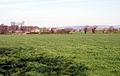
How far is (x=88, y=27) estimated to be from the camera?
61.0m

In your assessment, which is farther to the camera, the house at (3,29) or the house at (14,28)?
the house at (14,28)

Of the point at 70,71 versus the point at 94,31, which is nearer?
the point at 70,71

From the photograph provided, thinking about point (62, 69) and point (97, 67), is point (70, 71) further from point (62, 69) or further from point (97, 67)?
point (97, 67)

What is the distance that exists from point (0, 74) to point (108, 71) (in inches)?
161

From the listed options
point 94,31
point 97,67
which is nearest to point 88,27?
point 94,31

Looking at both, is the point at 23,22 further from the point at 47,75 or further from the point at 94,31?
the point at 47,75

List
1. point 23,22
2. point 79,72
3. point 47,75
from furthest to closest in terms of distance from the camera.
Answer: point 23,22
point 79,72
point 47,75

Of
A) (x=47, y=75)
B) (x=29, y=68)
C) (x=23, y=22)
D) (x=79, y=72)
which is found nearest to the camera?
(x=47, y=75)

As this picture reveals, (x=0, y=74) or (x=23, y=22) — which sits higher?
(x=23, y=22)

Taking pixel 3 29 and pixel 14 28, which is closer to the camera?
pixel 3 29

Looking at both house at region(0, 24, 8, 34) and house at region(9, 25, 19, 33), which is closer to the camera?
house at region(0, 24, 8, 34)

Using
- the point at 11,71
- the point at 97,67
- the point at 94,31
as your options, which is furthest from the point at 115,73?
the point at 94,31

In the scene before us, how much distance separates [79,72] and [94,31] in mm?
53069

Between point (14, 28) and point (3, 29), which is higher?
point (14, 28)
